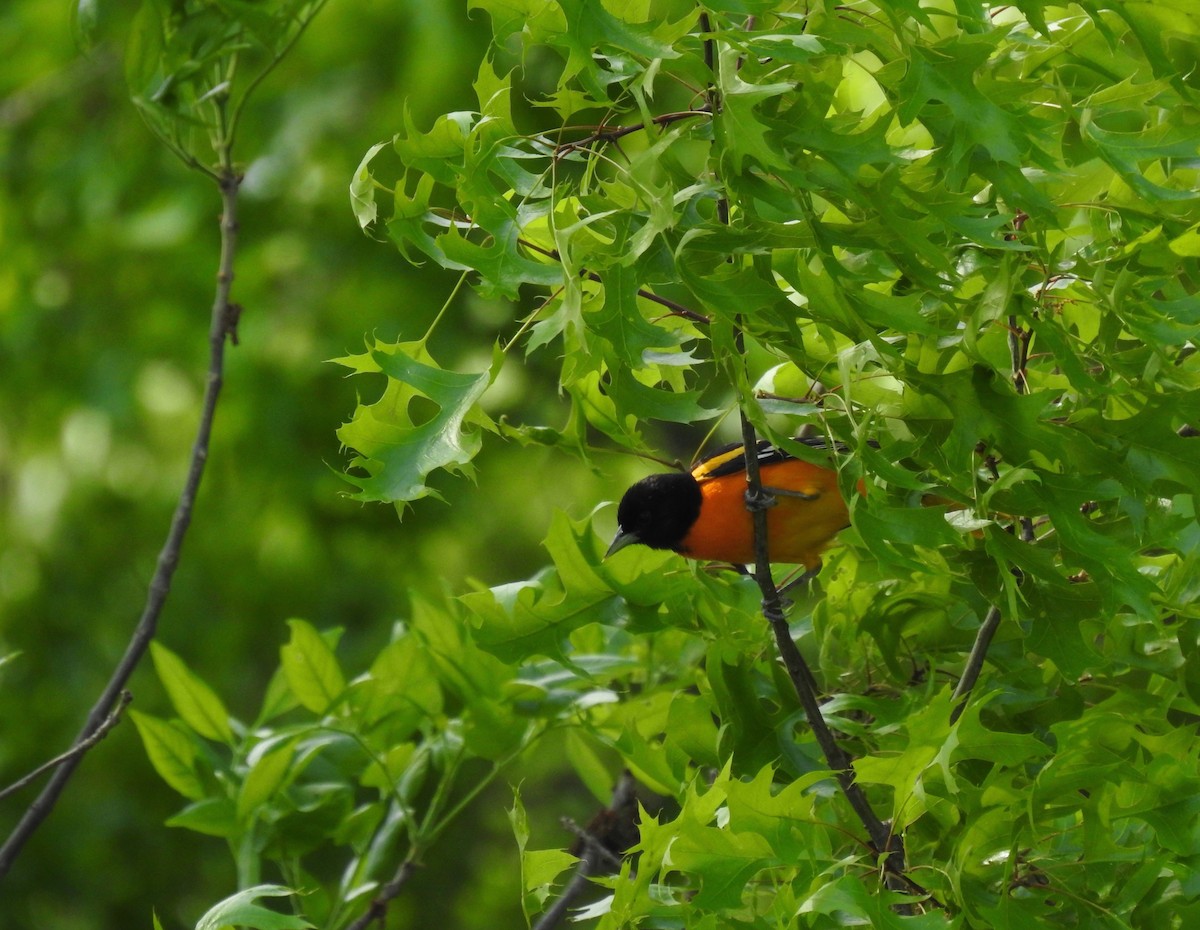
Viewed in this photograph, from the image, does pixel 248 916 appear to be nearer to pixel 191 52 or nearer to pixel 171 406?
pixel 191 52

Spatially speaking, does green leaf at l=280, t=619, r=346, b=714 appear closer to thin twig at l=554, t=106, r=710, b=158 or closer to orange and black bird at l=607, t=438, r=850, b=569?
orange and black bird at l=607, t=438, r=850, b=569

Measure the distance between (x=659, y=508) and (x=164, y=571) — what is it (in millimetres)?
1208

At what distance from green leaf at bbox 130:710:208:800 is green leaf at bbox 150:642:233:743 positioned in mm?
83

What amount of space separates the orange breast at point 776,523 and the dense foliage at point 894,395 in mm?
915

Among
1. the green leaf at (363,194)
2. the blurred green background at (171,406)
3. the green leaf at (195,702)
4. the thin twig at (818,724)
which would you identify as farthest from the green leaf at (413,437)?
the blurred green background at (171,406)

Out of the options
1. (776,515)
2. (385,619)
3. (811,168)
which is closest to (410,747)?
(776,515)

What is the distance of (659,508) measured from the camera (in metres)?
3.10

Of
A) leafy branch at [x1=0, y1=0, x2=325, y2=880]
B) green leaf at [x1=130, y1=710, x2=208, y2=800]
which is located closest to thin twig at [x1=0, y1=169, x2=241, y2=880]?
leafy branch at [x1=0, y1=0, x2=325, y2=880]

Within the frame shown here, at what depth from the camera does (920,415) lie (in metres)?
1.42

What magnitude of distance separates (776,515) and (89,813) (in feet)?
14.8

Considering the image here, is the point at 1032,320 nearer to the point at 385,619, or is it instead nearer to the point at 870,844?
the point at 870,844

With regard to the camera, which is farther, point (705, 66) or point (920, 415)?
point (920, 415)

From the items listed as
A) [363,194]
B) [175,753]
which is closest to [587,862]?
[175,753]

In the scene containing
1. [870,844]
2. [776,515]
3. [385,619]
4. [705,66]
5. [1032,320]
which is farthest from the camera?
[385,619]
